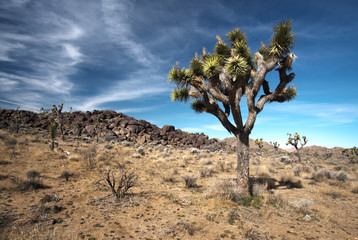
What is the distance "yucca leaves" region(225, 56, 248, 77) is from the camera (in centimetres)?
762

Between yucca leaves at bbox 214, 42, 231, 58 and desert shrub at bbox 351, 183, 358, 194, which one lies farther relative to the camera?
desert shrub at bbox 351, 183, 358, 194

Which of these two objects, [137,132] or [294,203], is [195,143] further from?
[294,203]

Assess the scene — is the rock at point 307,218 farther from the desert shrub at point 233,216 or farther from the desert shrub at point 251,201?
the desert shrub at point 233,216

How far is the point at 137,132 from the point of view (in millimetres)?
52188

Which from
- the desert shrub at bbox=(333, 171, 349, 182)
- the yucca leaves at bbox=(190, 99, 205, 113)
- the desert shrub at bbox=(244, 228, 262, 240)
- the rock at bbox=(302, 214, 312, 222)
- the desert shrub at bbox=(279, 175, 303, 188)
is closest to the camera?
the desert shrub at bbox=(244, 228, 262, 240)

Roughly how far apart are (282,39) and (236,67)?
2.48 meters

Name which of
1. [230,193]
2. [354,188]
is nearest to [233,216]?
[230,193]

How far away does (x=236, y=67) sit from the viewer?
7.71m

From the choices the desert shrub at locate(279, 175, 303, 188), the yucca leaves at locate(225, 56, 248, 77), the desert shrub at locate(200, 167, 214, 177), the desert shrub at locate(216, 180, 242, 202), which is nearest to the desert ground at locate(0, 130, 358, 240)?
the desert shrub at locate(216, 180, 242, 202)

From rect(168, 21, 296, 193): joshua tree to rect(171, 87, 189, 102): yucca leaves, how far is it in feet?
1.31

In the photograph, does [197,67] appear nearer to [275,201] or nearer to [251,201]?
[251,201]

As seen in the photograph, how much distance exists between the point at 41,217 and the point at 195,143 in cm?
4478

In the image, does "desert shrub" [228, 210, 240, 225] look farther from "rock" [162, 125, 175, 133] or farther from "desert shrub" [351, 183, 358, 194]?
"rock" [162, 125, 175, 133]

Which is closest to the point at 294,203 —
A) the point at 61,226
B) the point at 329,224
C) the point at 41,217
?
the point at 329,224
